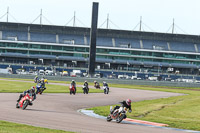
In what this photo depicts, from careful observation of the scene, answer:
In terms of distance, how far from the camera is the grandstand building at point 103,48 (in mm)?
118312

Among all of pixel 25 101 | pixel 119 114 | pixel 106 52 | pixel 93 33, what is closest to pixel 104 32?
pixel 106 52

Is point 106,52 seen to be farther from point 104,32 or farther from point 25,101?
point 25,101

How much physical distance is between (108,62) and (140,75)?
10858 mm

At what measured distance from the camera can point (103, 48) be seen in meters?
120

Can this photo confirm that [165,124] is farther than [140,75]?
No

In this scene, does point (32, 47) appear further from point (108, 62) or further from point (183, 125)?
point (183, 125)

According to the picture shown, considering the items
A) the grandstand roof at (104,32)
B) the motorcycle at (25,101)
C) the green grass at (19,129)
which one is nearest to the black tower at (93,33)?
the grandstand roof at (104,32)

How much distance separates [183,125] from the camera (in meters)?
21.4

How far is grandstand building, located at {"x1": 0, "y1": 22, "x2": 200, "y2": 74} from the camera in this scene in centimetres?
11831

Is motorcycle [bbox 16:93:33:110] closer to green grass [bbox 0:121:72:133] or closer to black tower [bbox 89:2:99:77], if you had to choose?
green grass [bbox 0:121:72:133]

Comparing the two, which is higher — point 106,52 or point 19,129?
point 106,52

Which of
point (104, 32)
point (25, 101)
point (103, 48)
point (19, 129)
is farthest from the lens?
point (104, 32)

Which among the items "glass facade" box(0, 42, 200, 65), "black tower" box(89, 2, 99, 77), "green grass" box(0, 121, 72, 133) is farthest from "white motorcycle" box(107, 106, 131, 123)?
"glass facade" box(0, 42, 200, 65)

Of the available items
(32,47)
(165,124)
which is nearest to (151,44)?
(32,47)
